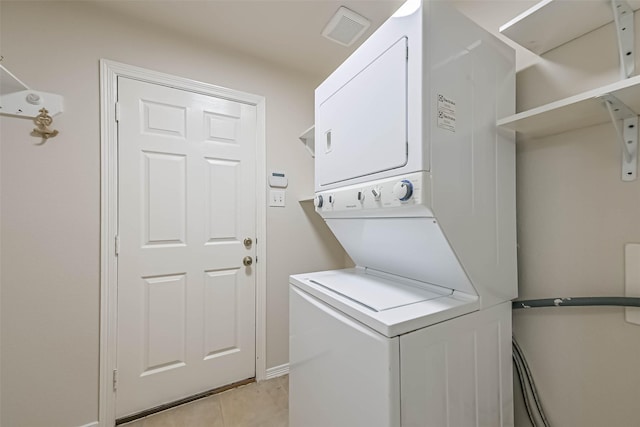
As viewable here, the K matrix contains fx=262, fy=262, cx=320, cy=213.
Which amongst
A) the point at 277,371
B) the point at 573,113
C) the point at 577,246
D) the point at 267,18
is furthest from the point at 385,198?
the point at 277,371

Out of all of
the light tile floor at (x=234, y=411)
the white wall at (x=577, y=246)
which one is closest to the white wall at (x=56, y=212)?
the light tile floor at (x=234, y=411)

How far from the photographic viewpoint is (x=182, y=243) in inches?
77.1

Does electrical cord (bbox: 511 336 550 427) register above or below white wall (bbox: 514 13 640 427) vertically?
below

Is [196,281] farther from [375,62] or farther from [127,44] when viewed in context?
[375,62]

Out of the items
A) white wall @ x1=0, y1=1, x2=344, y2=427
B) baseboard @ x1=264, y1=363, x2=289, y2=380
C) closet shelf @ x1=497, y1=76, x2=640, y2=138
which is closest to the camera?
closet shelf @ x1=497, y1=76, x2=640, y2=138

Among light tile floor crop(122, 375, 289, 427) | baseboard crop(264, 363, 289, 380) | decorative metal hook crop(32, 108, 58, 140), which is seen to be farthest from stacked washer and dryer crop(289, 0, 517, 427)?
decorative metal hook crop(32, 108, 58, 140)

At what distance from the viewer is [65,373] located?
1.60 m

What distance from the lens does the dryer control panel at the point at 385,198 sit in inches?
34.4

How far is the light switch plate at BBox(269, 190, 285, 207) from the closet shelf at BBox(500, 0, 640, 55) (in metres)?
1.77

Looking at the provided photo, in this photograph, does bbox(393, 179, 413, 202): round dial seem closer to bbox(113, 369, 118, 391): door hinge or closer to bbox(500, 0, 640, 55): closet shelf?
bbox(500, 0, 640, 55): closet shelf

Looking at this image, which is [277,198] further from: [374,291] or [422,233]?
[422,233]

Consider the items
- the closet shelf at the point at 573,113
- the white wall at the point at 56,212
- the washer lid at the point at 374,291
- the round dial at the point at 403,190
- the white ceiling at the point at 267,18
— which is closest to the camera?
the closet shelf at the point at 573,113

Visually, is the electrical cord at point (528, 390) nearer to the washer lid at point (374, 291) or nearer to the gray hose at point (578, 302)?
the gray hose at point (578, 302)

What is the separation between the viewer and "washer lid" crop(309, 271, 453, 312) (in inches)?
40.0
